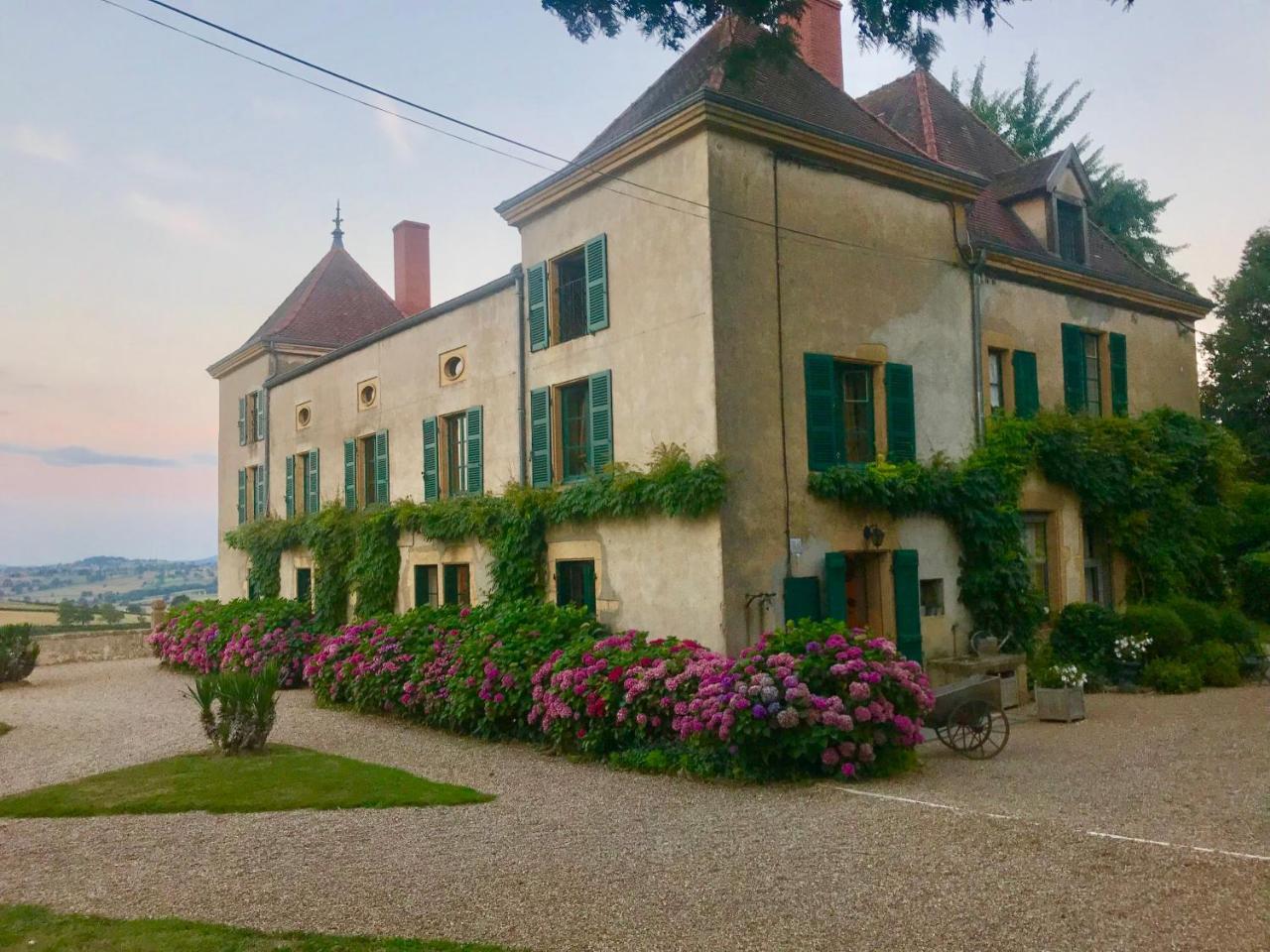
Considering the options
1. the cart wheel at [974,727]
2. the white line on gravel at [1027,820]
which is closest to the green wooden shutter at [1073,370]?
the cart wheel at [974,727]

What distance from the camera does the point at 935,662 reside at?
44.4 ft

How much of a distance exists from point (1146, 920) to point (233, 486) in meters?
24.7

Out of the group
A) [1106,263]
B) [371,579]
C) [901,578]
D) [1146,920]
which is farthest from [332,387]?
[1146,920]

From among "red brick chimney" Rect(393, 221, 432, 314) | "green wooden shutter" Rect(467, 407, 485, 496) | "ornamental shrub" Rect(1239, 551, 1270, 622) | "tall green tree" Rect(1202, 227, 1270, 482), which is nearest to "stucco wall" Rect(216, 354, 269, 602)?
"red brick chimney" Rect(393, 221, 432, 314)

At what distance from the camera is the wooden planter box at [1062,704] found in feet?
41.4

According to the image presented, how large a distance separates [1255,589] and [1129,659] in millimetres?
6889

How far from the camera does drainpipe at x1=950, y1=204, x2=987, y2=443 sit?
15000mm

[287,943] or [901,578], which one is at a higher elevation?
[901,578]

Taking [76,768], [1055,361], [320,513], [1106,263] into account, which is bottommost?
[76,768]

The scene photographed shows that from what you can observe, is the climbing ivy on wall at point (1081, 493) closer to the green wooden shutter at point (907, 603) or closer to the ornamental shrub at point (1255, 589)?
the green wooden shutter at point (907, 603)

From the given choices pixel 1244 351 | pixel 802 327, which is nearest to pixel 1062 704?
pixel 802 327

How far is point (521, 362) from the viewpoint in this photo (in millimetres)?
15656

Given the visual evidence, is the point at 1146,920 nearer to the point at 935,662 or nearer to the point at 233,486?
the point at 935,662

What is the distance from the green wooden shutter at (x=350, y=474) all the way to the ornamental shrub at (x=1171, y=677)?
1426 centimetres
